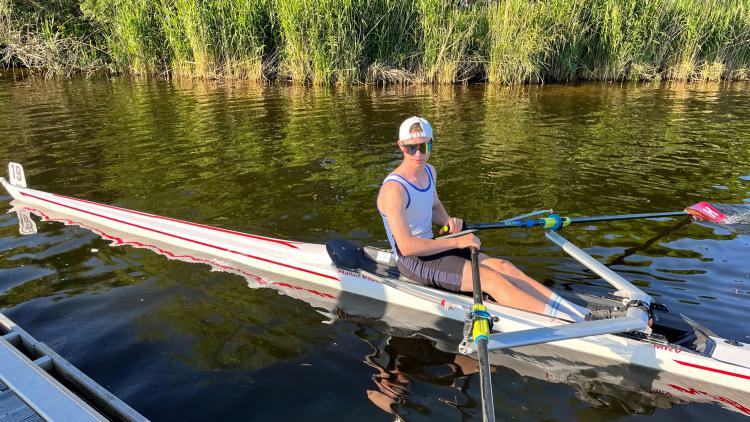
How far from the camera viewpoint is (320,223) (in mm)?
7648

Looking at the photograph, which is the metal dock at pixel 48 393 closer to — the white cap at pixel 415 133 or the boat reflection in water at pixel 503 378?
the boat reflection in water at pixel 503 378

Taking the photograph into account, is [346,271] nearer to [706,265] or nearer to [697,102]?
[706,265]

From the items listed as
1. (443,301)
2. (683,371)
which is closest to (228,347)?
(443,301)

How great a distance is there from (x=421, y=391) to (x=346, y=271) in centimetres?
190

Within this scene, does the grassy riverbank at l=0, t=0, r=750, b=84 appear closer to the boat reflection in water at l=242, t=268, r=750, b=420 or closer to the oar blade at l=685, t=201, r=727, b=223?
the oar blade at l=685, t=201, r=727, b=223

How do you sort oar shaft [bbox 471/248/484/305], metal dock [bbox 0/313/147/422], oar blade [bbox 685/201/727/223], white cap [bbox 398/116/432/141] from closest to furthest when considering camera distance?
1. metal dock [bbox 0/313/147/422]
2. oar shaft [bbox 471/248/484/305]
3. white cap [bbox 398/116/432/141]
4. oar blade [bbox 685/201/727/223]

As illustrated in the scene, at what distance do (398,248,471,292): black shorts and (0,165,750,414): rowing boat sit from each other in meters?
0.09

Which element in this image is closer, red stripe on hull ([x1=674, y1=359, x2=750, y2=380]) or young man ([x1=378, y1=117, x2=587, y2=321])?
red stripe on hull ([x1=674, y1=359, x2=750, y2=380])

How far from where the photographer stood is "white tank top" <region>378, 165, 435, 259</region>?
470cm

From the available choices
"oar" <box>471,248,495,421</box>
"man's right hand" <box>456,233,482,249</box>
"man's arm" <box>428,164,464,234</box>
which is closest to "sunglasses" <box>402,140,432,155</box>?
"man's arm" <box>428,164,464,234</box>

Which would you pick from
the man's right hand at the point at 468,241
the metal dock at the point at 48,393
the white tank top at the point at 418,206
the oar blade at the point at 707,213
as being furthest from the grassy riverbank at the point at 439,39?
the metal dock at the point at 48,393

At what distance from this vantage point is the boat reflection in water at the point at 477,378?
391 centimetres

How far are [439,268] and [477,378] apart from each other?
1.15 metres

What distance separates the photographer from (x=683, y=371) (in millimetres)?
4125
